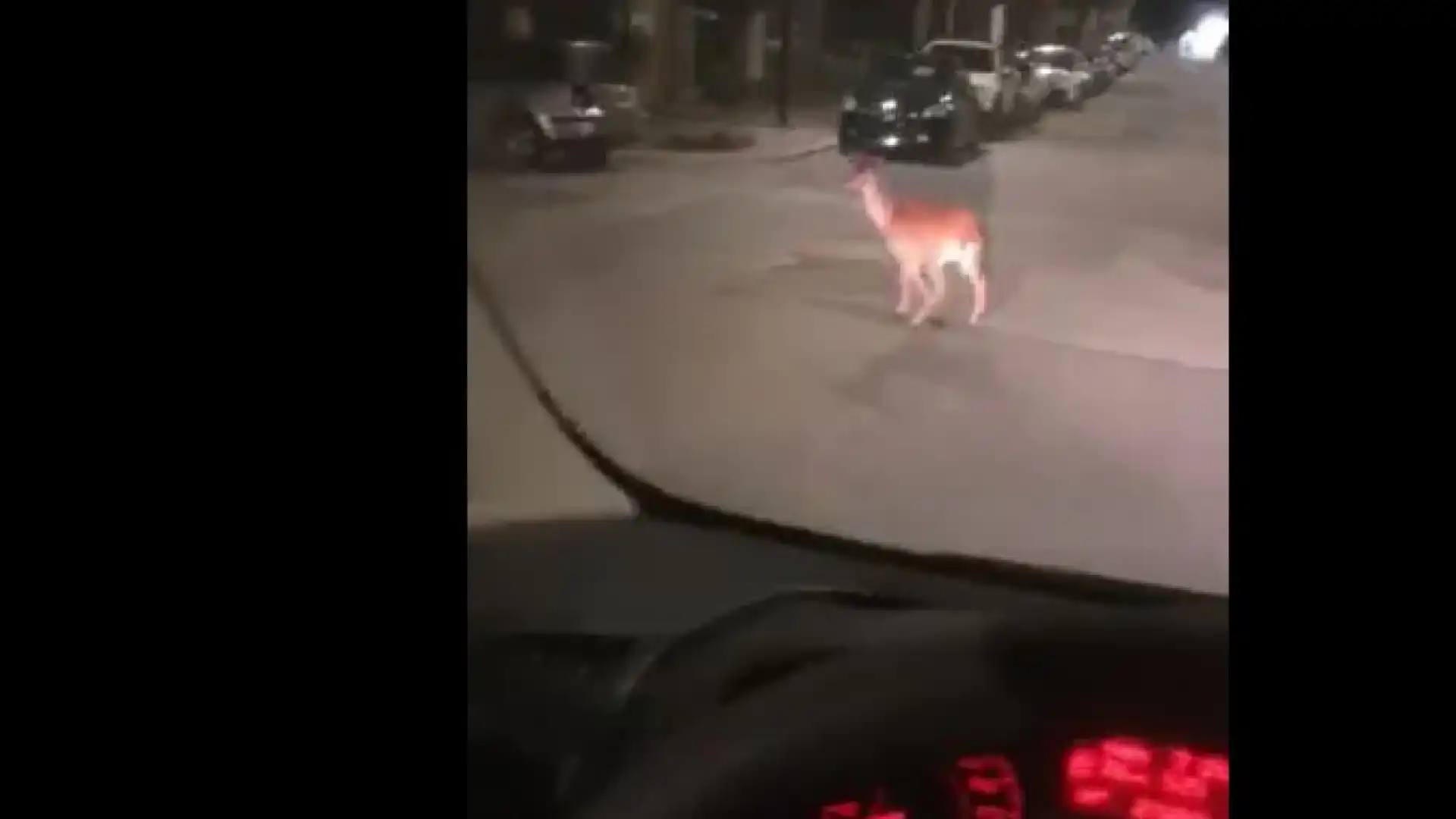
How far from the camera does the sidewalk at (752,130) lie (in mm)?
1234

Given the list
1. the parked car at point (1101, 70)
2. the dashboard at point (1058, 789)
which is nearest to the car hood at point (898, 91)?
the parked car at point (1101, 70)

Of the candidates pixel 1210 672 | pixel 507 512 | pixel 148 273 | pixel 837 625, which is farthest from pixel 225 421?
pixel 1210 672

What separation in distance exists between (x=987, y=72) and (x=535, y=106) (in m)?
0.33

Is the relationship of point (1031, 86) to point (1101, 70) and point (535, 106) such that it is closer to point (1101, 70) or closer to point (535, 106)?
point (1101, 70)

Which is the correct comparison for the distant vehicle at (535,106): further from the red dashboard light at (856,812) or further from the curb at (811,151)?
the red dashboard light at (856,812)

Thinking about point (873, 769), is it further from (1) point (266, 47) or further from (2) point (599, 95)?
(1) point (266, 47)

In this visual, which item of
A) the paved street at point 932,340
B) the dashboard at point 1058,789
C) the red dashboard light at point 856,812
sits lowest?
the red dashboard light at point 856,812

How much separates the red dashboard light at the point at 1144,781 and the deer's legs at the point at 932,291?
32 cm

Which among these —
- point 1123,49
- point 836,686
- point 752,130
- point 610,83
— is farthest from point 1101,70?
point 836,686

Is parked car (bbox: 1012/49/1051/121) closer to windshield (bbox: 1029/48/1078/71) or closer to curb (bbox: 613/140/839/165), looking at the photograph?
windshield (bbox: 1029/48/1078/71)

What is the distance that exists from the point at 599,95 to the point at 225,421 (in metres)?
0.37

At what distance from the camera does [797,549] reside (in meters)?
1.25

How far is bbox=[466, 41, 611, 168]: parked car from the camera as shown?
126 cm

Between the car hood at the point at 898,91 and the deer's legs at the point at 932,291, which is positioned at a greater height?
the car hood at the point at 898,91
